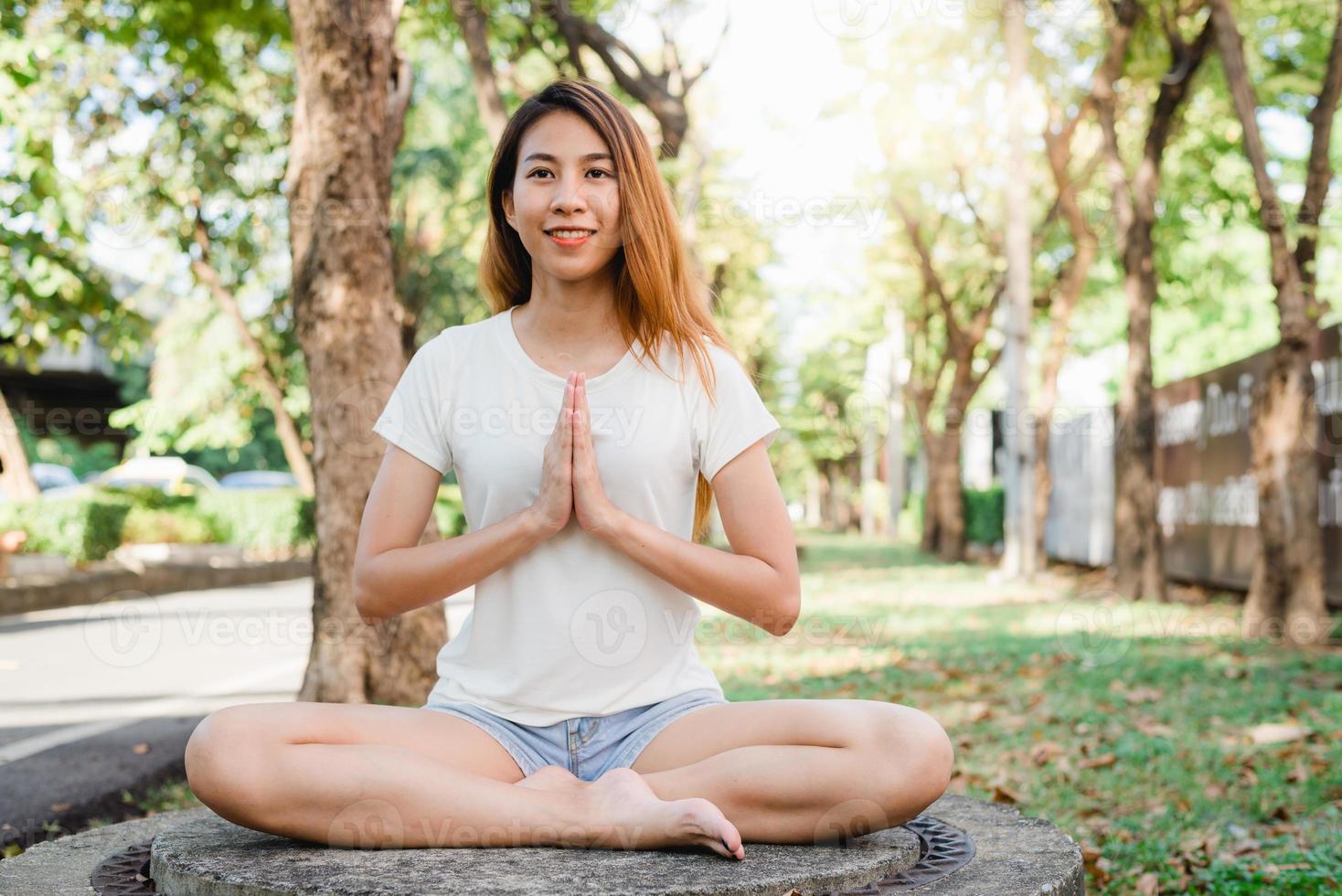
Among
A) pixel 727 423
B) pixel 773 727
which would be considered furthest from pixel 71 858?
pixel 727 423

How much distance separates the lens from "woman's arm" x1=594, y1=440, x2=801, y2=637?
2652 mm

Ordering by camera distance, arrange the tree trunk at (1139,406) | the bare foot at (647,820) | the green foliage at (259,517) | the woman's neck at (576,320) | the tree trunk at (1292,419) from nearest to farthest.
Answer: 1. the bare foot at (647,820)
2. the woman's neck at (576,320)
3. the tree trunk at (1292,419)
4. the tree trunk at (1139,406)
5. the green foliage at (259,517)

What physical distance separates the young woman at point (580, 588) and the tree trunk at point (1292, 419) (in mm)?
7463

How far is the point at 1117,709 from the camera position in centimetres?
717

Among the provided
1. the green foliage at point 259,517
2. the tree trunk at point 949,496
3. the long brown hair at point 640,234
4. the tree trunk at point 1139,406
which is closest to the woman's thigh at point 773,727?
the long brown hair at point 640,234

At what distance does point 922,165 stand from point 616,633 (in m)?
18.5

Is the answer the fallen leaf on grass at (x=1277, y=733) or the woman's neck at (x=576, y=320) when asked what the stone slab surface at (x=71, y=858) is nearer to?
the woman's neck at (x=576, y=320)

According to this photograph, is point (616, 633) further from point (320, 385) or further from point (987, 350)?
point (987, 350)

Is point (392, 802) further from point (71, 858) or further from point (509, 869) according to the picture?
point (71, 858)

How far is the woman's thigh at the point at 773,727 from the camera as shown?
2.58 metres

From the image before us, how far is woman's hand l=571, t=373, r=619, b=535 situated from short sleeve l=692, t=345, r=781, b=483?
0.31 meters

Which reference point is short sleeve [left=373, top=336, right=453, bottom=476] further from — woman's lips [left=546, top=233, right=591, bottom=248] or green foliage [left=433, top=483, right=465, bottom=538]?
green foliage [left=433, top=483, right=465, bottom=538]

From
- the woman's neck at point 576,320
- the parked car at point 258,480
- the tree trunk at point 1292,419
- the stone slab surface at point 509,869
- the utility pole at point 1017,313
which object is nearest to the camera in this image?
the stone slab surface at point 509,869

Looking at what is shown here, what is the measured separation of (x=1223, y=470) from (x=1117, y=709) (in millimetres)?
7175
